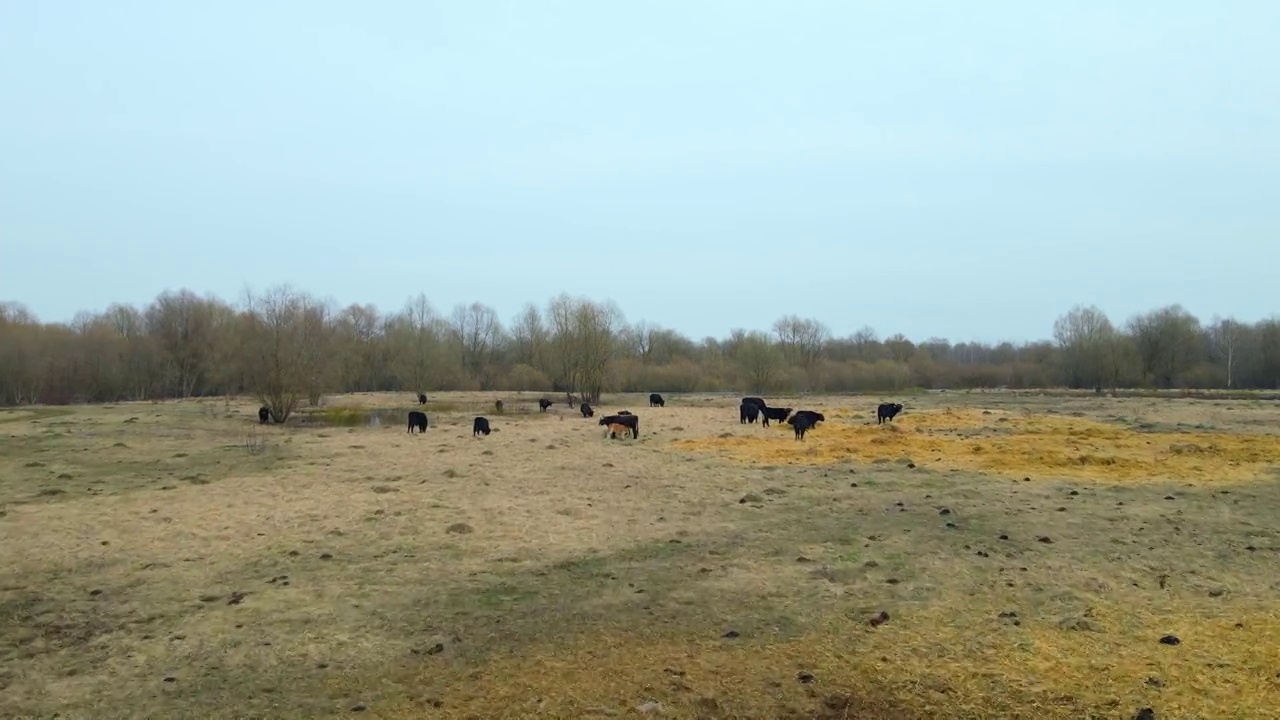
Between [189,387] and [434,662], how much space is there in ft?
265

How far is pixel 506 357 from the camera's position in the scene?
351 feet

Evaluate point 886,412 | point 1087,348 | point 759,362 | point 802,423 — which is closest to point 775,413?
point 886,412

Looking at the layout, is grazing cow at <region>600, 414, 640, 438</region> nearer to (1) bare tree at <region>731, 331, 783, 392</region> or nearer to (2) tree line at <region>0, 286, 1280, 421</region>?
(2) tree line at <region>0, 286, 1280, 421</region>

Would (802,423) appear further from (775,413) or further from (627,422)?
(775,413)

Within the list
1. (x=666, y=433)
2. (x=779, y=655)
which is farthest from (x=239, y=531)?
(x=666, y=433)

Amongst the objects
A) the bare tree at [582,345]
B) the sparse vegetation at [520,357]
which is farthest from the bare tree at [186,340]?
the bare tree at [582,345]

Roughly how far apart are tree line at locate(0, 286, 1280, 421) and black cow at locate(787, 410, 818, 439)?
25217 millimetres

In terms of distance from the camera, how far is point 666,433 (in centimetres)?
2847

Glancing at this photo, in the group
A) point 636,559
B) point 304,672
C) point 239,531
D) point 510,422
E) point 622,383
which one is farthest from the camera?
point 622,383

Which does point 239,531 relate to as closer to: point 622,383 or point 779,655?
point 779,655

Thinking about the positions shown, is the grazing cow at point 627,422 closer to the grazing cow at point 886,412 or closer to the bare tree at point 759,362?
the grazing cow at point 886,412

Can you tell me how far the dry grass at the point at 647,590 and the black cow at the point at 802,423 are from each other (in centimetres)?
684

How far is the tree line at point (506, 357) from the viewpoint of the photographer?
48312 mm

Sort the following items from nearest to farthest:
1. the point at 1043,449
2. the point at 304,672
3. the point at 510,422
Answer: the point at 304,672 → the point at 1043,449 → the point at 510,422
